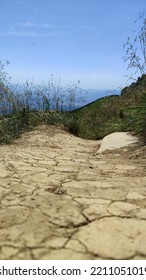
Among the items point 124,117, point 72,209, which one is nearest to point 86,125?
point 124,117

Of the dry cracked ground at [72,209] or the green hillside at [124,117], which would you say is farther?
the green hillside at [124,117]

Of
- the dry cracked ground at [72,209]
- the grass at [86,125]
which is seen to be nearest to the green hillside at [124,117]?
the grass at [86,125]

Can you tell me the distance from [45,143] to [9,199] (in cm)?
233

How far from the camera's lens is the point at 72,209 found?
5.75 ft

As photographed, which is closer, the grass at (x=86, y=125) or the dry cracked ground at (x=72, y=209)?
the dry cracked ground at (x=72, y=209)

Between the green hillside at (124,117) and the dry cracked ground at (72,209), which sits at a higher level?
the green hillside at (124,117)

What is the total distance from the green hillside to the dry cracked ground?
1.41 metres

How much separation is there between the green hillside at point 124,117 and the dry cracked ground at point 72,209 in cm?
141

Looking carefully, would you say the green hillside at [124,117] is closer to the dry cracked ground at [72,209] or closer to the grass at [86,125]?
the grass at [86,125]

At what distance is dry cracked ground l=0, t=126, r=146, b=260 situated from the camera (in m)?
1.36

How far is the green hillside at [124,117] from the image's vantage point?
173 inches

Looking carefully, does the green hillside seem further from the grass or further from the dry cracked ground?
the dry cracked ground

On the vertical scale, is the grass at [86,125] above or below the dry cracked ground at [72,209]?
above
